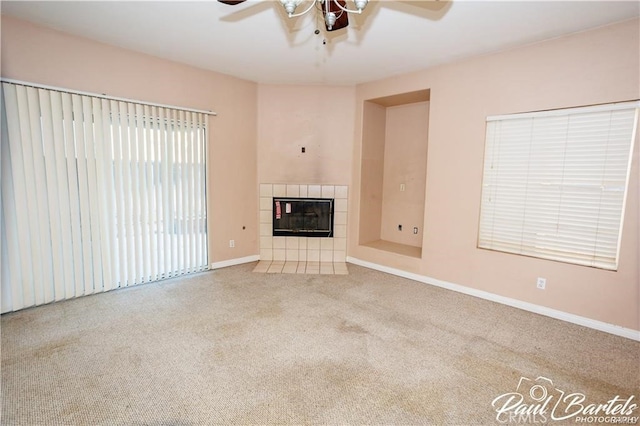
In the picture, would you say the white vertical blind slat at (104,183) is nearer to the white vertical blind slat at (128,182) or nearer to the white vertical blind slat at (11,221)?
the white vertical blind slat at (128,182)

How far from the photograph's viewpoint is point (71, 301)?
306cm

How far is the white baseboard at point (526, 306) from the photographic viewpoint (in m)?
2.64

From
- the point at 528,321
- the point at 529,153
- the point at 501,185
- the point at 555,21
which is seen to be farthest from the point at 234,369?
the point at 555,21

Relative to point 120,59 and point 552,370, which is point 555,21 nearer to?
point 552,370

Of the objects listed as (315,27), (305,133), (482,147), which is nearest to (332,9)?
(315,27)

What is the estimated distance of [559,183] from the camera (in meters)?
2.92

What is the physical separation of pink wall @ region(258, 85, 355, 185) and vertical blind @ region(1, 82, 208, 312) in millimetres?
982

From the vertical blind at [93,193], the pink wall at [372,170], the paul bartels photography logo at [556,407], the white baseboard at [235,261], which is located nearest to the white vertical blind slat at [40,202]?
the vertical blind at [93,193]

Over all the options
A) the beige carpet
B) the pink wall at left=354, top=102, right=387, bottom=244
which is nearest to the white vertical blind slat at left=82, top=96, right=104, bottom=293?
the beige carpet

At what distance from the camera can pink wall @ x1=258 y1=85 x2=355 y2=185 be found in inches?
178

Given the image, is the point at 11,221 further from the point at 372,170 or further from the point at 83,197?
the point at 372,170

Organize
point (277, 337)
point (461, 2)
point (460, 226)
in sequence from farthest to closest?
point (460, 226)
point (277, 337)
point (461, 2)

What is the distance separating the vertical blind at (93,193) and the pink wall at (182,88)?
163mm

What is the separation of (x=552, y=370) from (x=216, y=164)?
4050mm
